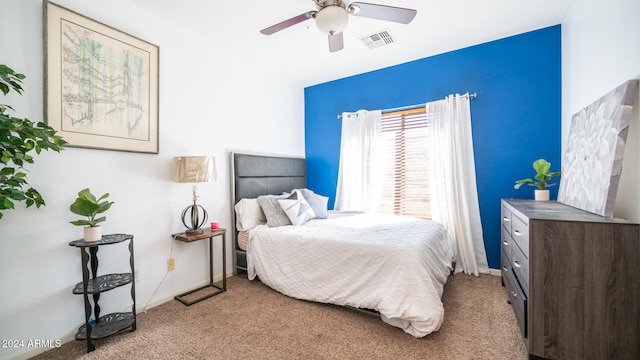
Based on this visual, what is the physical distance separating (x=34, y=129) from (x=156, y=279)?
157 centimetres

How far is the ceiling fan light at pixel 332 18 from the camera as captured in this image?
186 centimetres

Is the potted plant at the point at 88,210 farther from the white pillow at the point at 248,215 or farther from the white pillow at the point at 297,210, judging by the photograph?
the white pillow at the point at 297,210

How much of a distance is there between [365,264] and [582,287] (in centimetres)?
126

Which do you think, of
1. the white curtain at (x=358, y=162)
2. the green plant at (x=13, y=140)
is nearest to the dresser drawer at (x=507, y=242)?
the white curtain at (x=358, y=162)

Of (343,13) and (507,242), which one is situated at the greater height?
(343,13)

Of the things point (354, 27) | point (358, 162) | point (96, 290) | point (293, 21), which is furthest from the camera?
point (358, 162)

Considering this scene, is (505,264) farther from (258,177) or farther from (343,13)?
(258,177)

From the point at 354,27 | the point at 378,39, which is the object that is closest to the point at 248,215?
the point at 354,27

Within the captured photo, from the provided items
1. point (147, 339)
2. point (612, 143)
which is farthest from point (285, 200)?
point (612, 143)

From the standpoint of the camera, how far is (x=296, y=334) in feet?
6.43

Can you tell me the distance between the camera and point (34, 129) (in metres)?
1.42

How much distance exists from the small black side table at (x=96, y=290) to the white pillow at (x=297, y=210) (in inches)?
59.5

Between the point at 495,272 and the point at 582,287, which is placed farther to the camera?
the point at 495,272

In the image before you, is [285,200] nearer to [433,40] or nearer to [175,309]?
[175,309]
